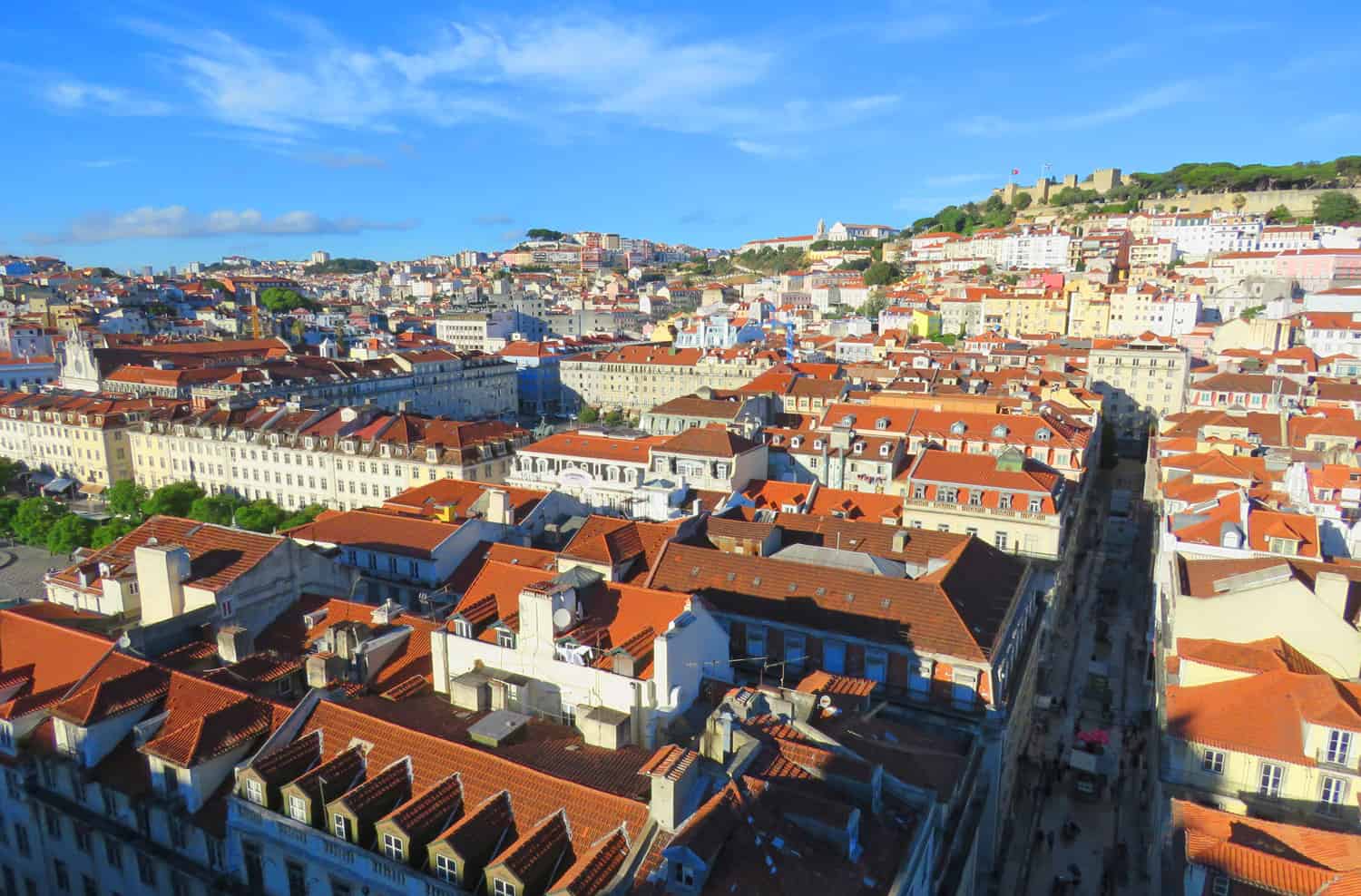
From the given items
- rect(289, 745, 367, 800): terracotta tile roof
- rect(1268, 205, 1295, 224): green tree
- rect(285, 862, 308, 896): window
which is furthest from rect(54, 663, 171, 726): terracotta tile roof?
rect(1268, 205, 1295, 224): green tree

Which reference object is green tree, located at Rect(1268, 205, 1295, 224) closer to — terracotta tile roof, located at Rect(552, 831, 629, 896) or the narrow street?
the narrow street

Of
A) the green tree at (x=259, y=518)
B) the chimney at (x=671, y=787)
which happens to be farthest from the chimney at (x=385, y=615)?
the green tree at (x=259, y=518)

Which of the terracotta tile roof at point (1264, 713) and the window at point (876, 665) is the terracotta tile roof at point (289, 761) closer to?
the window at point (876, 665)

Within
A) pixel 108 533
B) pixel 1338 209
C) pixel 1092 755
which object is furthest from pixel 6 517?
pixel 1338 209

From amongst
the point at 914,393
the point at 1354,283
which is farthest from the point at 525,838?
the point at 1354,283

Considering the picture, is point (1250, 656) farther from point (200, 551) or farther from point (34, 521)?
point (34, 521)
